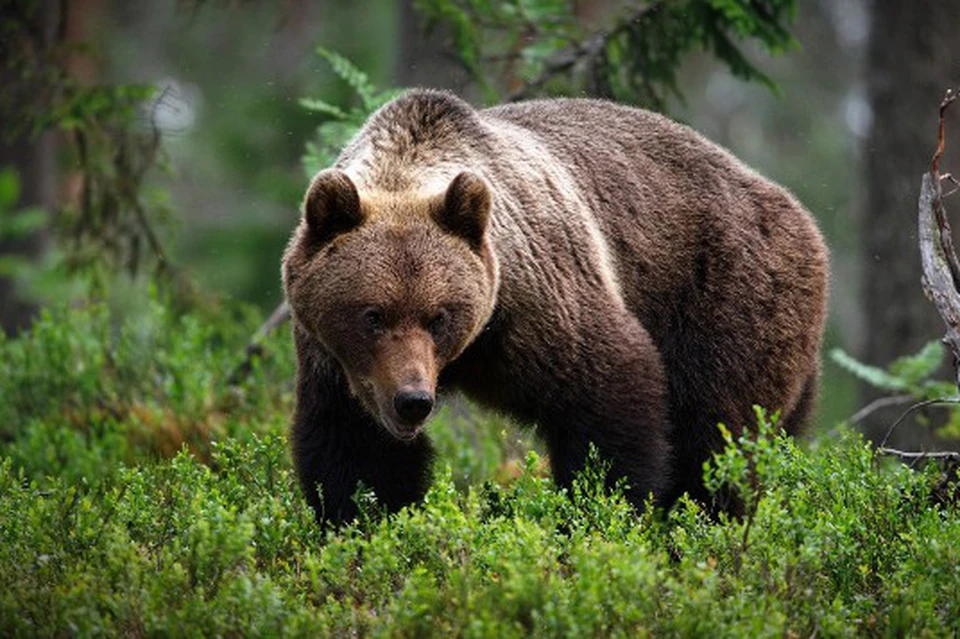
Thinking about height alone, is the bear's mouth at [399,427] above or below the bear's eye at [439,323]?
below

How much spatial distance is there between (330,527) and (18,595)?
1.54 meters

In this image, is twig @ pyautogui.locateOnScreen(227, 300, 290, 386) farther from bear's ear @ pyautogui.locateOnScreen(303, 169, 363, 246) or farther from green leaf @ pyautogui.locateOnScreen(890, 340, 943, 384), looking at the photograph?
green leaf @ pyautogui.locateOnScreen(890, 340, 943, 384)

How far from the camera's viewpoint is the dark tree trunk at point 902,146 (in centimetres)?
1115

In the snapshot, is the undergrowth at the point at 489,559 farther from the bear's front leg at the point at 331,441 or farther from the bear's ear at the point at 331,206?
the bear's ear at the point at 331,206

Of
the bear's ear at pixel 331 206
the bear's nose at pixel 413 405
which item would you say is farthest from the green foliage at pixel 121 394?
the bear's nose at pixel 413 405

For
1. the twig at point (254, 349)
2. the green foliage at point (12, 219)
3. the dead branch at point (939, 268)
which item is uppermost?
the dead branch at point (939, 268)

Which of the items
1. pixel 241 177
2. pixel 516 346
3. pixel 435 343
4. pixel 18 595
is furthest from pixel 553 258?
pixel 241 177

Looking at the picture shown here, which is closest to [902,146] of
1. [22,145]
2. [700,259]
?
[700,259]

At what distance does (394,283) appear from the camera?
546cm

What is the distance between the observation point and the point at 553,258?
627 cm

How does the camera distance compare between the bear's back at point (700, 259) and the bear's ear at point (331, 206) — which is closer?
the bear's ear at point (331, 206)

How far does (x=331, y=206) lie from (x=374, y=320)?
492 millimetres

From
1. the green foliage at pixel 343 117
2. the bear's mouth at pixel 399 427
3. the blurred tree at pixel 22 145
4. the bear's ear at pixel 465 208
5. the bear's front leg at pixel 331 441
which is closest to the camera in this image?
the bear's mouth at pixel 399 427

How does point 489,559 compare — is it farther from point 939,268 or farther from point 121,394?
point 121,394
